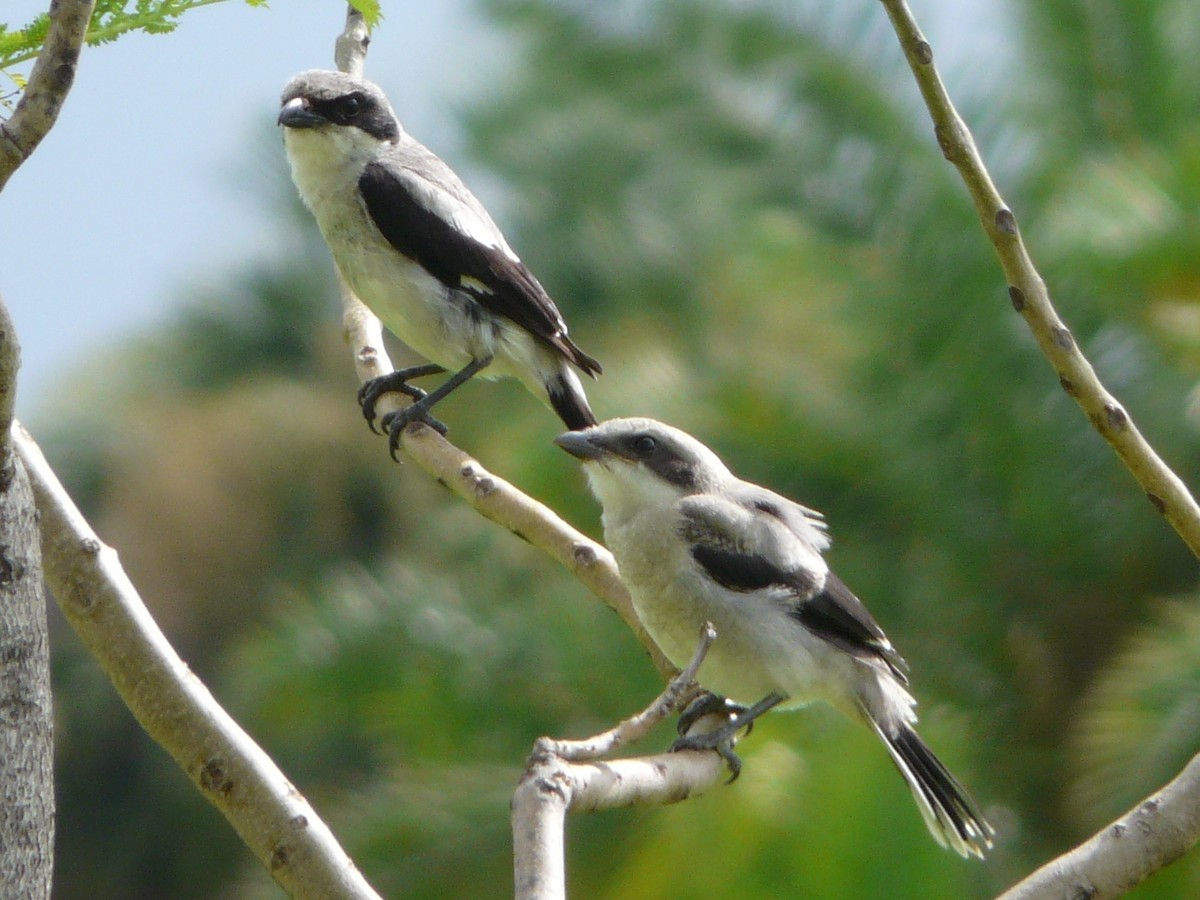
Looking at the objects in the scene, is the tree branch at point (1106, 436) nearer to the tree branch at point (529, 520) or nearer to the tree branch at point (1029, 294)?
the tree branch at point (1029, 294)

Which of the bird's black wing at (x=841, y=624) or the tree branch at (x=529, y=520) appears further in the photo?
the bird's black wing at (x=841, y=624)

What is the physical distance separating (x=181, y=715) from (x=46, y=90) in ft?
3.88

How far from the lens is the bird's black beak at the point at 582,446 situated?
4523 mm

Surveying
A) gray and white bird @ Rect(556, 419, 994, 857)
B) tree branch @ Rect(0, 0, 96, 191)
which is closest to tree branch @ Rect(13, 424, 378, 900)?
tree branch @ Rect(0, 0, 96, 191)

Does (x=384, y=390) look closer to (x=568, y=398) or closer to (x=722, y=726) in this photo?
(x=568, y=398)

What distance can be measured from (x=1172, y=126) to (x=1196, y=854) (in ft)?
15.9

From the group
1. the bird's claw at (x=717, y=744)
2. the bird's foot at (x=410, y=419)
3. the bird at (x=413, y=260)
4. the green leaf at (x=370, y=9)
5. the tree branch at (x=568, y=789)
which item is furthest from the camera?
the bird at (x=413, y=260)

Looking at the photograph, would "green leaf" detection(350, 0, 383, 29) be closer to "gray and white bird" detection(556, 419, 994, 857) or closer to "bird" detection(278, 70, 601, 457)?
"gray and white bird" detection(556, 419, 994, 857)

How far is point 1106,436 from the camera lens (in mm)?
2883

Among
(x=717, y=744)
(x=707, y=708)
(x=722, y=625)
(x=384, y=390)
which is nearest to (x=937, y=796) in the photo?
(x=707, y=708)

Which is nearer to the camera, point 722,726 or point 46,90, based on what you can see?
point 46,90

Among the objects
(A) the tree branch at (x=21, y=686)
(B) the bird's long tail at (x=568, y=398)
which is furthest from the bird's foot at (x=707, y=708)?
(A) the tree branch at (x=21, y=686)

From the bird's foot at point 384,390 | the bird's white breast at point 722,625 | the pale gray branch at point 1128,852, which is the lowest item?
the pale gray branch at point 1128,852

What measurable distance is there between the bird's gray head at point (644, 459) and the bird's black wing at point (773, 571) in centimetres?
11
